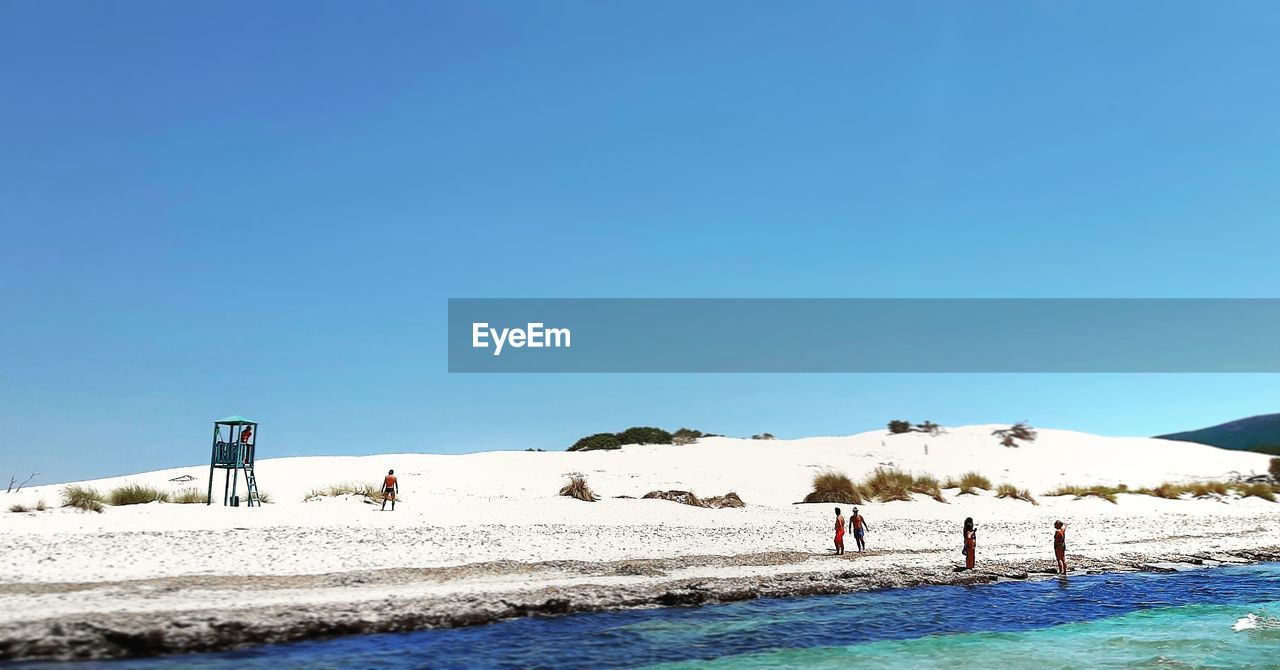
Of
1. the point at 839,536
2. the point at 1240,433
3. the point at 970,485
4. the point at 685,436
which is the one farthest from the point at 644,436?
the point at 1240,433

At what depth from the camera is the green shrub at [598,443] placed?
48750 millimetres

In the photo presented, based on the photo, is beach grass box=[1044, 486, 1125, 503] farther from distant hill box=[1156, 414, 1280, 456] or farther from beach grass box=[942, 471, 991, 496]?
distant hill box=[1156, 414, 1280, 456]

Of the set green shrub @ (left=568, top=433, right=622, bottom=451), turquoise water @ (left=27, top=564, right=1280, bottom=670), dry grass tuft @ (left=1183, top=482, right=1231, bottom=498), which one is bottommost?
turquoise water @ (left=27, top=564, right=1280, bottom=670)

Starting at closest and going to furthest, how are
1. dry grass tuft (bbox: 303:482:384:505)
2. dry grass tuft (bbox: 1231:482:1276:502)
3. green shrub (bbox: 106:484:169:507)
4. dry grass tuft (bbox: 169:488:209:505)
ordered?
green shrub (bbox: 106:484:169:507) → dry grass tuft (bbox: 169:488:209:505) → dry grass tuft (bbox: 303:482:384:505) → dry grass tuft (bbox: 1231:482:1276:502)

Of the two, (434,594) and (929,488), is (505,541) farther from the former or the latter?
(929,488)

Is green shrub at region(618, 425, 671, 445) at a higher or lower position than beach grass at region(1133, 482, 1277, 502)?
higher

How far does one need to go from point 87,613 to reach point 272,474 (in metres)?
24.5

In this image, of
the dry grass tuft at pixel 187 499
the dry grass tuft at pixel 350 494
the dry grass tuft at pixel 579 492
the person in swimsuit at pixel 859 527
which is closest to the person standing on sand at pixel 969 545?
the person in swimsuit at pixel 859 527

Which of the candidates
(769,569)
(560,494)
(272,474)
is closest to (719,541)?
(769,569)

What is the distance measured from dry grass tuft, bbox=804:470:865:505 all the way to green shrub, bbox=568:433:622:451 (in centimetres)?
1786

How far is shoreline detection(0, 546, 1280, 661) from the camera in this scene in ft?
37.1

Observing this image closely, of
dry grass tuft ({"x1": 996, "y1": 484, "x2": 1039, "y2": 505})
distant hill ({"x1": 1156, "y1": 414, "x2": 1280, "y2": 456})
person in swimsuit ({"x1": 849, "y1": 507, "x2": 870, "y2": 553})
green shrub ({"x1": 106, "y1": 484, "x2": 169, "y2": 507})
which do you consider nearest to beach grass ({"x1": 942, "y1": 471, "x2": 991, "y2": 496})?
dry grass tuft ({"x1": 996, "y1": 484, "x2": 1039, "y2": 505})

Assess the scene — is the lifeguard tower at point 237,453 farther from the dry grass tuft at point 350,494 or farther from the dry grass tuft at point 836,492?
the dry grass tuft at point 836,492

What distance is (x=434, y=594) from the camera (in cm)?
1458
